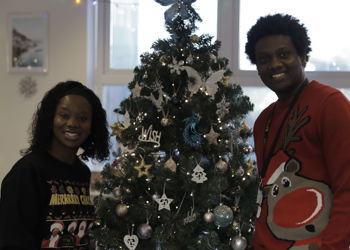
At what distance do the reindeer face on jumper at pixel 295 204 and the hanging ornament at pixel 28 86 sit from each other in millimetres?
2398

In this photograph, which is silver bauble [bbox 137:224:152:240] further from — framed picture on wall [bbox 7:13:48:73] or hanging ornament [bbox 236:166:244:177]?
framed picture on wall [bbox 7:13:48:73]

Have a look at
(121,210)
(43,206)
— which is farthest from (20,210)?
(121,210)

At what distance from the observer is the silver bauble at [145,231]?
66.8 inches

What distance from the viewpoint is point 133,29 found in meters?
3.47

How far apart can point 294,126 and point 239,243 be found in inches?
23.1

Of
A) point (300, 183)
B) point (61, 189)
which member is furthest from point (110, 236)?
point (300, 183)

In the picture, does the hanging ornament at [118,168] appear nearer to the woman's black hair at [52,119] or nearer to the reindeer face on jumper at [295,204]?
the woman's black hair at [52,119]

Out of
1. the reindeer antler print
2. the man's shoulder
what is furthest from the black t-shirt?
the man's shoulder

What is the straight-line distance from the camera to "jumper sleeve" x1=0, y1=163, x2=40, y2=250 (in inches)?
60.2

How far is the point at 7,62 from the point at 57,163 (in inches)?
76.4

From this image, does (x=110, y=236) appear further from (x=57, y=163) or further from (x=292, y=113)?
(x=292, y=113)

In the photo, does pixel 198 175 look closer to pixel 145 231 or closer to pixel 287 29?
pixel 145 231

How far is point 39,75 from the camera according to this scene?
3291 millimetres

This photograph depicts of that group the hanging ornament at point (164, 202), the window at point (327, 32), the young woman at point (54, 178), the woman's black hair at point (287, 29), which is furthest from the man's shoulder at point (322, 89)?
the window at point (327, 32)
